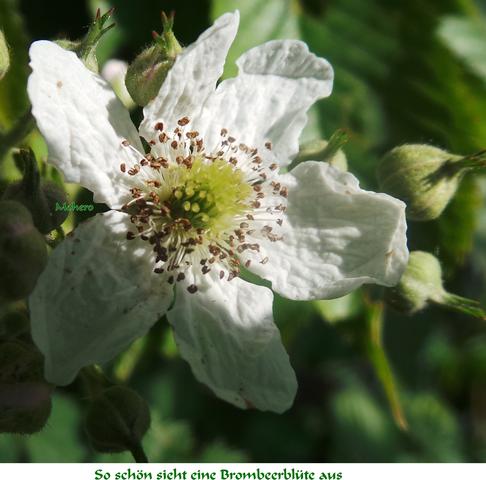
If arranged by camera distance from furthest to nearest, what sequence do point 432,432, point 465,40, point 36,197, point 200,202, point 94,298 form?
1. point 432,432
2. point 465,40
3. point 200,202
4. point 94,298
5. point 36,197

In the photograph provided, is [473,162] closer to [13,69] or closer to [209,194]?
[209,194]

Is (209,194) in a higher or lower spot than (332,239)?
higher

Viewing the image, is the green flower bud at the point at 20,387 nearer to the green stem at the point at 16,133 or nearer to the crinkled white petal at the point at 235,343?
the crinkled white petal at the point at 235,343

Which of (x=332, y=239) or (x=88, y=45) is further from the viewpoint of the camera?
(x=332, y=239)

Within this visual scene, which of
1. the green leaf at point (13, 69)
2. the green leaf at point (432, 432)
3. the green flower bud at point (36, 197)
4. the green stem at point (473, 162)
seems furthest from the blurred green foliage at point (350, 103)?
the green stem at point (473, 162)

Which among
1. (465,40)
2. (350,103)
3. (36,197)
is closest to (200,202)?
(36,197)

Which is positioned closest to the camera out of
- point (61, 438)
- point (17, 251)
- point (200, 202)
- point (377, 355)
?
point (17, 251)
